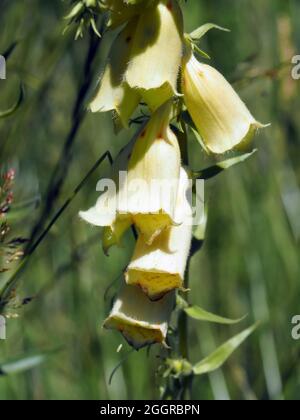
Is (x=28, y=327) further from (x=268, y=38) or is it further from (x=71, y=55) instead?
(x=268, y=38)

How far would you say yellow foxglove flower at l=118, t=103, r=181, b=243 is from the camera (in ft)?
3.73

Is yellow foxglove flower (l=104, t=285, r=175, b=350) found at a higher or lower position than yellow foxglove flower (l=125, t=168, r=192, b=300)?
lower

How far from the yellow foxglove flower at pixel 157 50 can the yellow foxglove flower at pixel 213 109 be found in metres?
0.05

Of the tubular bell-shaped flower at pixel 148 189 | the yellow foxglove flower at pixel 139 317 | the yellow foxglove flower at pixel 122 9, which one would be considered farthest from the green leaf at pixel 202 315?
the yellow foxglove flower at pixel 122 9

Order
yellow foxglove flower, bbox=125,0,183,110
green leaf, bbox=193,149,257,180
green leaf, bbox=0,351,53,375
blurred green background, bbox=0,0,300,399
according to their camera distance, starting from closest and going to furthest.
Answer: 1. yellow foxglove flower, bbox=125,0,183,110
2. green leaf, bbox=193,149,257,180
3. green leaf, bbox=0,351,53,375
4. blurred green background, bbox=0,0,300,399

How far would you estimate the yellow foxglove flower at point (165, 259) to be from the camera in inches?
45.0

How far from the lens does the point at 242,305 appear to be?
2.14 metres

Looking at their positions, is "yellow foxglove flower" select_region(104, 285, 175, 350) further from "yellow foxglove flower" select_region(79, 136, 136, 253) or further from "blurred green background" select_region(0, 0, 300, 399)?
"blurred green background" select_region(0, 0, 300, 399)

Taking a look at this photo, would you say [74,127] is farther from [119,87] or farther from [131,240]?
[131,240]

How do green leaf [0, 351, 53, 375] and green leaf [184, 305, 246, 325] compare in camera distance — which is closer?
green leaf [184, 305, 246, 325]

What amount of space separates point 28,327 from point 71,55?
2.83ft

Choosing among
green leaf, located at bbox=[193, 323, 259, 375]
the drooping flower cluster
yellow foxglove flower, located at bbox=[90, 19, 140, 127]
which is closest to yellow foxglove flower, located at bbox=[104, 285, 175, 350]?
the drooping flower cluster

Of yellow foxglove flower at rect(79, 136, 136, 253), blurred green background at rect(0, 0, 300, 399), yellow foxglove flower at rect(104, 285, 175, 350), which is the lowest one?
blurred green background at rect(0, 0, 300, 399)
